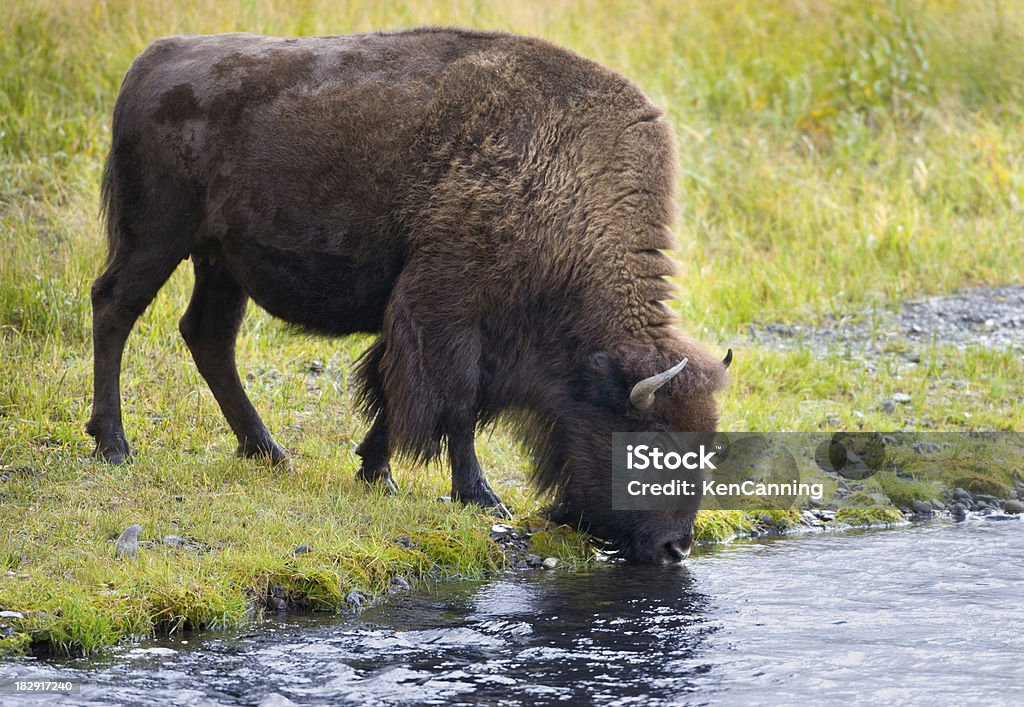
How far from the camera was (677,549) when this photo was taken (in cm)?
626

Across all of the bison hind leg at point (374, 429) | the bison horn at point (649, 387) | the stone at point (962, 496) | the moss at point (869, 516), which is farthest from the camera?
the stone at point (962, 496)

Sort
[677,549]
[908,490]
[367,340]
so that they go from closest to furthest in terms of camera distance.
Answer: [677,549]
[908,490]
[367,340]

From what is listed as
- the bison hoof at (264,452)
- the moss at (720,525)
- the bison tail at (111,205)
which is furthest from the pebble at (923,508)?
the bison tail at (111,205)

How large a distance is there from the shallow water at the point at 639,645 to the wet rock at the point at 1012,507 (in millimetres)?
1150

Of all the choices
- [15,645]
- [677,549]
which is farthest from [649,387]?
[15,645]

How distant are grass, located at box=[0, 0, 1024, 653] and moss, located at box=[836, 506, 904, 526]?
2cm

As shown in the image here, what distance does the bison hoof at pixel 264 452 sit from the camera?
24.2 feet

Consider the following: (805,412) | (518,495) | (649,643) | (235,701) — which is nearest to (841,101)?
(805,412)

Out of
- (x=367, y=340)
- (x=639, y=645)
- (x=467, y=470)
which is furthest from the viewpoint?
(x=367, y=340)

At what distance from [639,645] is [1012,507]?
10.8 feet

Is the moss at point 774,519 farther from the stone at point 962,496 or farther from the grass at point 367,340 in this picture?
the stone at point 962,496

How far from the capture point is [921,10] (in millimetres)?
13938

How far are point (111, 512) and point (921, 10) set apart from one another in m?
10.5

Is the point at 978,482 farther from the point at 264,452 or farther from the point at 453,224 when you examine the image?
the point at 264,452
